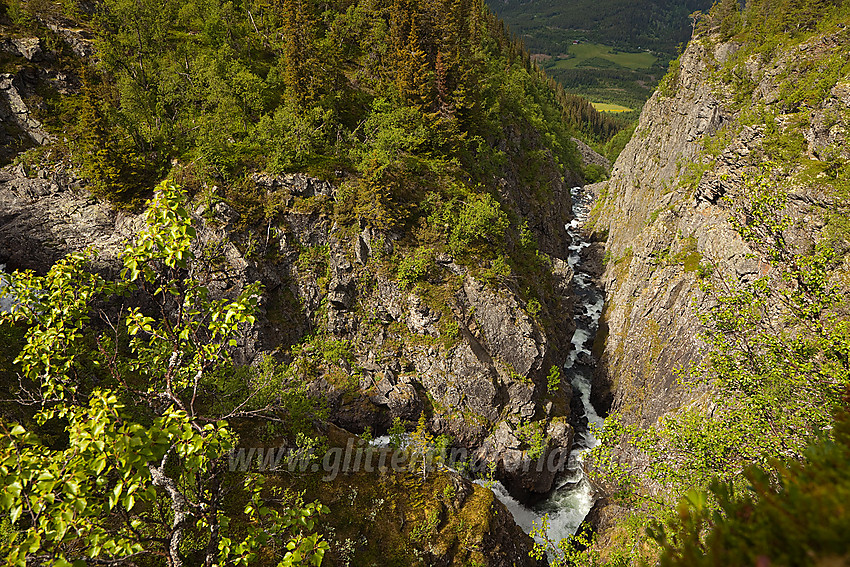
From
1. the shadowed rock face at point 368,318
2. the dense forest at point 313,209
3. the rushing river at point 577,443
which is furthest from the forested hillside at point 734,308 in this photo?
the shadowed rock face at point 368,318

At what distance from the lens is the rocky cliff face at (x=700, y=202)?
21641mm

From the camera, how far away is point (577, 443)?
28.6 meters

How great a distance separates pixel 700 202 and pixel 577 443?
2100 centimetres

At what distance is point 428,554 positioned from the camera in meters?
16.4

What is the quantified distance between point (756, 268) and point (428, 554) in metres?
23.8

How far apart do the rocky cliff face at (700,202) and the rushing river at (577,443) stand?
187 cm

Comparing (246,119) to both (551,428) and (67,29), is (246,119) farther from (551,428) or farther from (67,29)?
(551,428)

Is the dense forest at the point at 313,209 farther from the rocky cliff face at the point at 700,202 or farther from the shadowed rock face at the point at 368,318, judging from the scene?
the rocky cliff face at the point at 700,202

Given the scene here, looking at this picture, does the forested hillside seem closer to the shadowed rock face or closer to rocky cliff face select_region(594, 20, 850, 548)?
rocky cliff face select_region(594, 20, 850, 548)

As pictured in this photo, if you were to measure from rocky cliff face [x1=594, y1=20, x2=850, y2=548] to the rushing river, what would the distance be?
187 centimetres

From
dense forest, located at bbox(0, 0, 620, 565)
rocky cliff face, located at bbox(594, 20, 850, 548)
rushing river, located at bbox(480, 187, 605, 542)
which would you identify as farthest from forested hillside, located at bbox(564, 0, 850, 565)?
dense forest, located at bbox(0, 0, 620, 565)

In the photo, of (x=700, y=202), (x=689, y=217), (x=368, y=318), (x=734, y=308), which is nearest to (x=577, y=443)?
(x=368, y=318)

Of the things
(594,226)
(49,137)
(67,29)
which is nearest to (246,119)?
(49,137)

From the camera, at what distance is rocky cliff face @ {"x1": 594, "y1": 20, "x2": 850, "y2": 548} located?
21641mm
